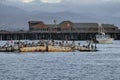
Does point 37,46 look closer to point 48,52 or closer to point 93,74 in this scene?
point 48,52

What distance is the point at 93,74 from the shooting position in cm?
6166

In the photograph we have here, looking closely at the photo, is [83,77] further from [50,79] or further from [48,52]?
[48,52]

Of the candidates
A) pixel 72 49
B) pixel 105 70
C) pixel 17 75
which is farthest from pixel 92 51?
pixel 17 75

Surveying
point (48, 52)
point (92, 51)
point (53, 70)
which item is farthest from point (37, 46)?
point (53, 70)

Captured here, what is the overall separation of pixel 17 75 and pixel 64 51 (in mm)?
59333

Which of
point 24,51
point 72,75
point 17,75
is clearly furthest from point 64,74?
point 24,51

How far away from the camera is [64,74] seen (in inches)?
2426

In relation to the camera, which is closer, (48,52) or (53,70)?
(53,70)

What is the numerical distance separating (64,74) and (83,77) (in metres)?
3.74

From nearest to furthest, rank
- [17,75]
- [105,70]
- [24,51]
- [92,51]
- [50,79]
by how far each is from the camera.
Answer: [50,79], [17,75], [105,70], [24,51], [92,51]

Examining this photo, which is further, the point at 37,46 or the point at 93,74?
the point at 37,46

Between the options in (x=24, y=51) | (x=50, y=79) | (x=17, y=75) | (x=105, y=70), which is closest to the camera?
(x=50, y=79)

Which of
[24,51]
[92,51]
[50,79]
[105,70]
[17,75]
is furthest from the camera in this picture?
[92,51]

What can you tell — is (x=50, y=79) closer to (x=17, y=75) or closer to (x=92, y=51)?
(x=17, y=75)
